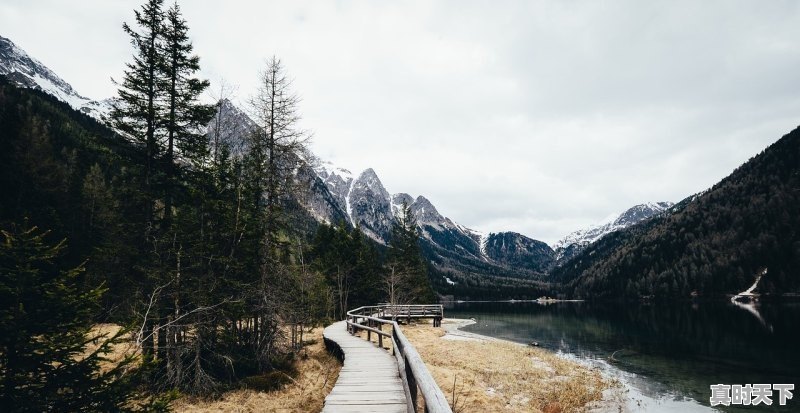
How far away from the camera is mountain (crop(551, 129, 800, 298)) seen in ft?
431

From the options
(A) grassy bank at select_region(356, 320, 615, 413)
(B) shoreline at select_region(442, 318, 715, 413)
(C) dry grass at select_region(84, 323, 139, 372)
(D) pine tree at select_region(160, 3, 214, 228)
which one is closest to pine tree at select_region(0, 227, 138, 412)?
(C) dry grass at select_region(84, 323, 139, 372)

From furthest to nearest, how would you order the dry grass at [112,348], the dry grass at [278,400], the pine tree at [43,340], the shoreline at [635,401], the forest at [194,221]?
the shoreline at [635,401] < the forest at [194,221] < the dry grass at [278,400] < the dry grass at [112,348] < the pine tree at [43,340]

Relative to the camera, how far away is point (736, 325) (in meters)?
53.3

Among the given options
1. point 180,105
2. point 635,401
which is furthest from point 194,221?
point 635,401

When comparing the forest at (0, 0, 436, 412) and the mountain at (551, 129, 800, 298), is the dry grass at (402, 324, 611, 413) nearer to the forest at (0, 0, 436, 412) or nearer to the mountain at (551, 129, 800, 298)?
the forest at (0, 0, 436, 412)

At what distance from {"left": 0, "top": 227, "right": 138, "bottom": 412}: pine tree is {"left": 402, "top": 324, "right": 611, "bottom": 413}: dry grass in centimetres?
877

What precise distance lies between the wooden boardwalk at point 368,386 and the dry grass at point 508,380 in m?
2.30

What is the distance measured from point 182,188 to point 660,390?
1024 inches

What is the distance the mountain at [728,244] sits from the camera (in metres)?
131

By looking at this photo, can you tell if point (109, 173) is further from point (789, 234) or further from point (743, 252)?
point (789, 234)

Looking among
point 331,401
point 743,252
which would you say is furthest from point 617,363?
point 743,252

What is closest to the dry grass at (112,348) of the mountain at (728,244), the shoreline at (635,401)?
the shoreline at (635,401)

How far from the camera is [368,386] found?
1035cm

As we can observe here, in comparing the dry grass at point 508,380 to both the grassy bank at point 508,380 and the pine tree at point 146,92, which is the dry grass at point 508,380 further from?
the pine tree at point 146,92
